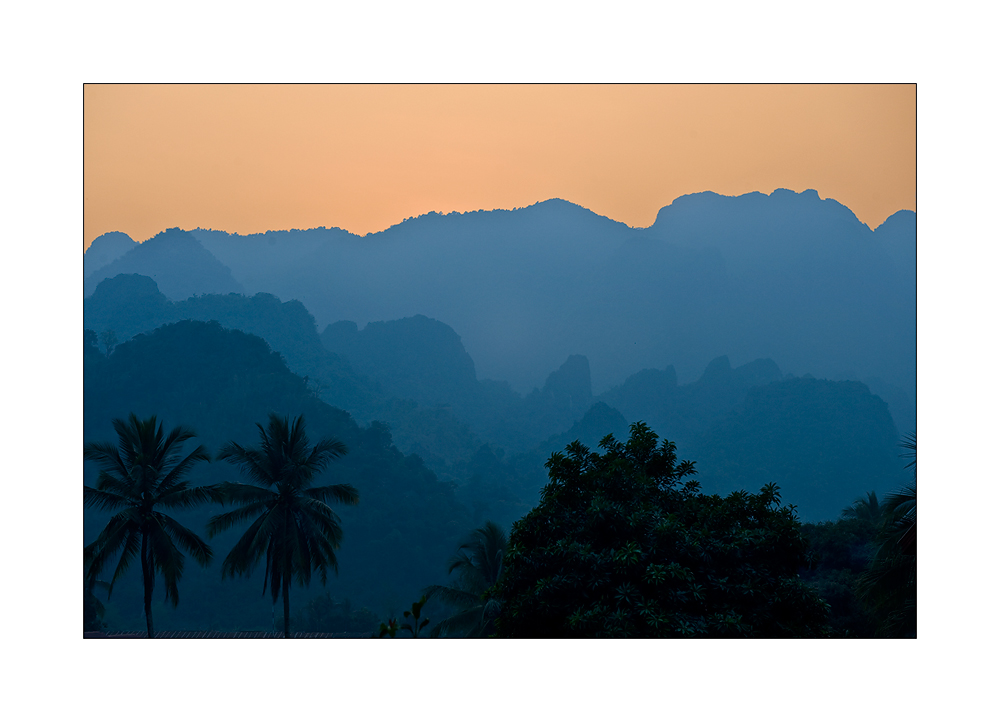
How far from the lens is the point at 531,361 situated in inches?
1785

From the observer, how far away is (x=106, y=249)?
49.2 metres

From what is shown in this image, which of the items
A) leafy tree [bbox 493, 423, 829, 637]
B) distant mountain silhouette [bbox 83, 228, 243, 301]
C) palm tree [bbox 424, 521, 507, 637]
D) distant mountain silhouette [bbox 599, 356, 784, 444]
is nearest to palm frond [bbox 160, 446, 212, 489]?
palm tree [bbox 424, 521, 507, 637]

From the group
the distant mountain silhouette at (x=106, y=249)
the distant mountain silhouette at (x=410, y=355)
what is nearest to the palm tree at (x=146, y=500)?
the distant mountain silhouette at (x=106, y=249)

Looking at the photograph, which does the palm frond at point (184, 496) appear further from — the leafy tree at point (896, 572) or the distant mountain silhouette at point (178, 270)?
the distant mountain silhouette at point (178, 270)

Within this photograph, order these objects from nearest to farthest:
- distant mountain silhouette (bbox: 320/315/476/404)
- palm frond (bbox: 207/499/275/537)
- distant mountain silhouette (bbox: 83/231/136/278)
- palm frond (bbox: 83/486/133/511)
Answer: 1. palm frond (bbox: 83/486/133/511)
2. palm frond (bbox: 207/499/275/537)
3. distant mountain silhouette (bbox: 83/231/136/278)
4. distant mountain silhouette (bbox: 320/315/476/404)

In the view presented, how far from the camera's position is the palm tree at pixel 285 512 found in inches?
613

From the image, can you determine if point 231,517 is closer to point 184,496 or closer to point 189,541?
point 189,541

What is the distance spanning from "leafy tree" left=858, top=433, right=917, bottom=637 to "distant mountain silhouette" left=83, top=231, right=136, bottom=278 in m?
48.2

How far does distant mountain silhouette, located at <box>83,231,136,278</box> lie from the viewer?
45.1 meters

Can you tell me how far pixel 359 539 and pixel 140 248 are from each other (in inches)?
1124

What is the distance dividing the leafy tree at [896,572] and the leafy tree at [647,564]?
1.42 m

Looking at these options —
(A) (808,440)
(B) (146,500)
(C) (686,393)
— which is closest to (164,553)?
(B) (146,500)

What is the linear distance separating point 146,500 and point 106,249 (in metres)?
43.5

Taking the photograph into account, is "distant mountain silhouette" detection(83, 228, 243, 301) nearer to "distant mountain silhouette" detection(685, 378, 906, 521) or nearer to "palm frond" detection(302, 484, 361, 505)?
"distant mountain silhouette" detection(685, 378, 906, 521)
